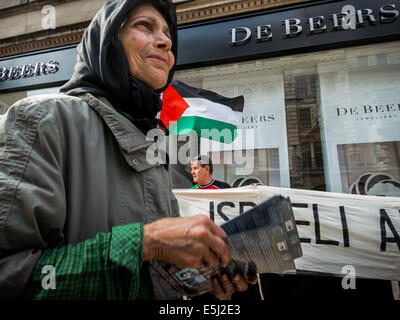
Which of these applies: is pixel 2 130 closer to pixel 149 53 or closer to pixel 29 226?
pixel 29 226

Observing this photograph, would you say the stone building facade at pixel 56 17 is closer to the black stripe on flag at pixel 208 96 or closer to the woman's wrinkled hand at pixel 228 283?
the black stripe on flag at pixel 208 96

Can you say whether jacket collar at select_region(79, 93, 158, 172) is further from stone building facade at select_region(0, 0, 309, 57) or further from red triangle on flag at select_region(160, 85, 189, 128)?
stone building facade at select_region(0, 0, 309, 57)

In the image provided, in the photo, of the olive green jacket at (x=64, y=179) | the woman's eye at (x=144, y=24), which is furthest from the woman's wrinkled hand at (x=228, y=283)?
the woman's eye at (x=144, y=24)

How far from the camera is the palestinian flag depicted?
199 inches

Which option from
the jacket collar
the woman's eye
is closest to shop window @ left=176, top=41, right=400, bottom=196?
the woman's eye

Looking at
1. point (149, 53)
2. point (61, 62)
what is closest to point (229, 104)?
point (149, 53)

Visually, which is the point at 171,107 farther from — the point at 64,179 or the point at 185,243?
the point at 185,243

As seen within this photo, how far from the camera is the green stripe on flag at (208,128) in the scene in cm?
505

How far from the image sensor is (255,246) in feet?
3.24

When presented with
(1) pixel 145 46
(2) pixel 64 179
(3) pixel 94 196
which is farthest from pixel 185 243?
(1) pixel 145 46

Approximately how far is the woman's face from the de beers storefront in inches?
148

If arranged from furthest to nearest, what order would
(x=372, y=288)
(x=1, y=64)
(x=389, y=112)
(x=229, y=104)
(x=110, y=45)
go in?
(x=1, y=64) < (x=229, y=104) < (x=389, y=112) < (x=372, y=288) < (x=110, y=45)
